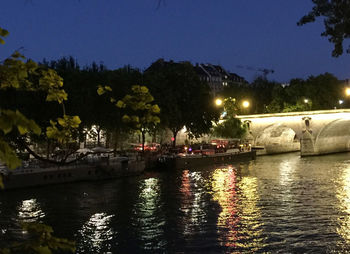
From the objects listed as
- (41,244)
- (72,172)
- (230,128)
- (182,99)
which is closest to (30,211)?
(72,172)

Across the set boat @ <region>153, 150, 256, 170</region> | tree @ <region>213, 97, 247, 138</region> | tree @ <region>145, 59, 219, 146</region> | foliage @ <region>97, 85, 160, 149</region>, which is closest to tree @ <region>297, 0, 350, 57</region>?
foliage @ <region>97, 85, 160, 149</region>

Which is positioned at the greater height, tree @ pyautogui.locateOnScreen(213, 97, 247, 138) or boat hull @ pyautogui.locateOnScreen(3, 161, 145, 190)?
tree @ pyautogui.locateOnScreen(213, 97, 247, 138)

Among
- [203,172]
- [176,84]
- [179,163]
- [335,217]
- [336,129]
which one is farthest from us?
[336,129]

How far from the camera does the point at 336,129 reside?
6488cm

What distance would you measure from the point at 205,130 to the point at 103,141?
1257cm

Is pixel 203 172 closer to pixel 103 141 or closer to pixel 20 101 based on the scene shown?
pixel 20 101

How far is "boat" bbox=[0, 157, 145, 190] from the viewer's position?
105 ft

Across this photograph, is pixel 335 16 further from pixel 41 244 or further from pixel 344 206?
pixel 344 206

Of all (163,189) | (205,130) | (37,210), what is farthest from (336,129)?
(37,210)

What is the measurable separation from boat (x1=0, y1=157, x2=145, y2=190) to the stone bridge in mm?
28489

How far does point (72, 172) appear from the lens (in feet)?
119

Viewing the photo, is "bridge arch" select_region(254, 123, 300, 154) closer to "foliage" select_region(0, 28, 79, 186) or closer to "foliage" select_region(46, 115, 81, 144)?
"foliage" select_region(46, 115, 81, 144)

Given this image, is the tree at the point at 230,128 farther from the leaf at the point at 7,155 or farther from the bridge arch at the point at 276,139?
the leaf at the point at 7,155

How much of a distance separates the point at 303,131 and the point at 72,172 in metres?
36.4
